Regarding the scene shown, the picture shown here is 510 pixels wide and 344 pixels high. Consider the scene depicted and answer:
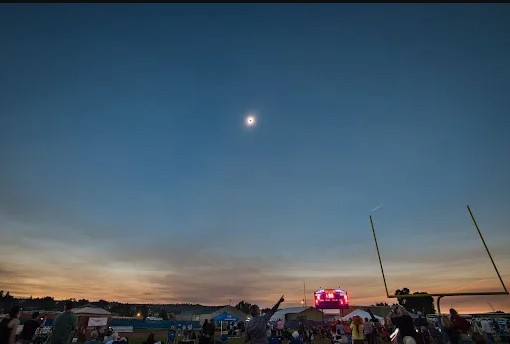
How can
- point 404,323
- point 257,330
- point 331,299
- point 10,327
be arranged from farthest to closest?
point 331,299 → point 404,323 → point 10,327 → point 257,330

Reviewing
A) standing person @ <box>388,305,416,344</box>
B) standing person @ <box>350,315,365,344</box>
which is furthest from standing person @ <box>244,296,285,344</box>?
standing person @ <box>350,315,365,344</box>

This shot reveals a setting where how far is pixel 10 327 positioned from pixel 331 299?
56.2 meters

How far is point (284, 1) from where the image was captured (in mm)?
3756

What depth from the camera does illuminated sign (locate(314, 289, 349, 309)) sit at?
55.5 metres

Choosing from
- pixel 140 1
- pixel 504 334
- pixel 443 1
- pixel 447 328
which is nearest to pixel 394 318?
pixel 447 328

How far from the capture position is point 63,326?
26.3 ft

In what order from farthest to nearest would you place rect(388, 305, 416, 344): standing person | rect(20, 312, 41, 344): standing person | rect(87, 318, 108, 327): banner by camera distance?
rect(87, 318, 108, 327): banner → rect(20, 312, 41, 344): standing person → rect(388, 305, 416, 344): standing person

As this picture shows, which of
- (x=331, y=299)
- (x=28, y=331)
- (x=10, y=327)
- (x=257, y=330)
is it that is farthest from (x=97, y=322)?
(x=331, y=299)

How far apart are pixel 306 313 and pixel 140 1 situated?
83.0 metres

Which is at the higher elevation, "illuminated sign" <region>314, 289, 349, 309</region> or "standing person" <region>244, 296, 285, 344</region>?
"illuminated sign" <region>314, 289, 349, 309</region>

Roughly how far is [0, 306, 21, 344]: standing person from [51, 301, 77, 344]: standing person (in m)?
0.87

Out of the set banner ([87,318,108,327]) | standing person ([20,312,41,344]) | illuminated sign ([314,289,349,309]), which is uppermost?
illuminated sign ([314,289,349,309])

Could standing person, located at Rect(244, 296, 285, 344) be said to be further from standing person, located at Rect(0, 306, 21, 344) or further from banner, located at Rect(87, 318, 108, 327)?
banner, located at Rect(87, 318, 108, 327)

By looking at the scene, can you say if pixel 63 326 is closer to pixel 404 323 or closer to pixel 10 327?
pixel 10 327
